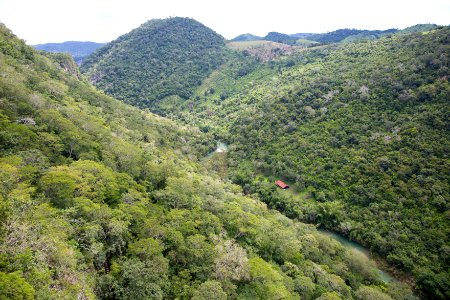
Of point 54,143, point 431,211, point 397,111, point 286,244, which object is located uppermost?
point 54,143

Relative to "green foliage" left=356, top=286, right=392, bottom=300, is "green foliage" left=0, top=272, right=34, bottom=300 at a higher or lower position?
higher

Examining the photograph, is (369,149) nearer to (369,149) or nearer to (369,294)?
(369,149)

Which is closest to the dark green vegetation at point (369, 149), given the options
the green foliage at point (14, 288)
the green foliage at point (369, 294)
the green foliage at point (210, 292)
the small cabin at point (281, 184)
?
the small cabin at point (281, 184)

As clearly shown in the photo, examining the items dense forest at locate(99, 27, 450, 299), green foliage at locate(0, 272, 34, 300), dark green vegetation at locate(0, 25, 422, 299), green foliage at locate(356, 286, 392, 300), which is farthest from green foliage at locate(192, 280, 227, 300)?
dense forest at locate(99, 27, 450, 299)

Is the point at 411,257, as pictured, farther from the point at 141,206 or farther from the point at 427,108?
the point at 141,206

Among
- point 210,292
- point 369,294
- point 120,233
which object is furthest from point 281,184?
point 120,233

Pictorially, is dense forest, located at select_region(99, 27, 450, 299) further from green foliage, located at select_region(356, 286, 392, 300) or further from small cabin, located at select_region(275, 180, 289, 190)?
green foliage, located at select_region(356, 286, 392, 300)

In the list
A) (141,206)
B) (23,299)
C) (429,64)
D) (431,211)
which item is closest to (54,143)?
(141,206)
